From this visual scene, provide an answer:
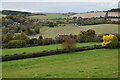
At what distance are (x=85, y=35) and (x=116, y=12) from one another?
53.9 meters

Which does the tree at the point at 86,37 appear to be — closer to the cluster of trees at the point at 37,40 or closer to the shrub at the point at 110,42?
the cluster of trees at the point at 37,40

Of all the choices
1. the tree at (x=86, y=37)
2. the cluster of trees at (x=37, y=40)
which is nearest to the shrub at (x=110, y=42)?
the cluster of trees at (x=37, y=40)

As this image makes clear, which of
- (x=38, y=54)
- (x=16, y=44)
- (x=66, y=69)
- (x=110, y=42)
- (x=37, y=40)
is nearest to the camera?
(x=66, y=69)

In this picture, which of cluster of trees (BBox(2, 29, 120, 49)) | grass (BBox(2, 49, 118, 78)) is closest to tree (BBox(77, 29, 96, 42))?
cluster of trees (BBox(2, 29, 120, 49))

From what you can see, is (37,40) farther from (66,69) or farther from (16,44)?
(66,69)

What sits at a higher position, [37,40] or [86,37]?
[86,37]

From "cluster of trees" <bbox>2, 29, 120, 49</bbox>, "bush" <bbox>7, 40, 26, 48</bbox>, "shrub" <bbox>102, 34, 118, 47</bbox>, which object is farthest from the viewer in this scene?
"cluster of trees" <bbox>2, 29, 120, 49</bbox>

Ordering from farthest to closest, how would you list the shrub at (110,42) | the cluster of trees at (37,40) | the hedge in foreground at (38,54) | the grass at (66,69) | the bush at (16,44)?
the cluster of trees at (37,40)
the bush at (16,44)
the shrub at (110,42)
the hedge in foreground at (38,54)
the grass at (66,69)

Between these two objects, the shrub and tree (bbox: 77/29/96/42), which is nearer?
the shrub

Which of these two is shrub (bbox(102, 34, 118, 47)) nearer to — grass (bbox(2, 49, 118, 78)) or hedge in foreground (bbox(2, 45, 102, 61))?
hedge in foreground (bbox(2, 45, 102, 61))

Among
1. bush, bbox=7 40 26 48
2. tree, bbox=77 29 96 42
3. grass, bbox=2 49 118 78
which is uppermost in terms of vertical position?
tree, bbox=77 29 96 42

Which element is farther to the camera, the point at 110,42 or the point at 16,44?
the point at 16,44

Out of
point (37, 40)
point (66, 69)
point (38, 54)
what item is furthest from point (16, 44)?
point (66, 69)

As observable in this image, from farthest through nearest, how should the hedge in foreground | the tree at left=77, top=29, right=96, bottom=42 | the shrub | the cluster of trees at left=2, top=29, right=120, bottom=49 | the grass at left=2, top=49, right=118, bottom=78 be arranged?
the tree at left=77, top=29, right=96, bottom=42 → the cluster of trees at left=2, top=29, right=120, bottom=49 → the shrub → the hedge in foreground → the grass at left=2, top=49, right=118, bottom=78
